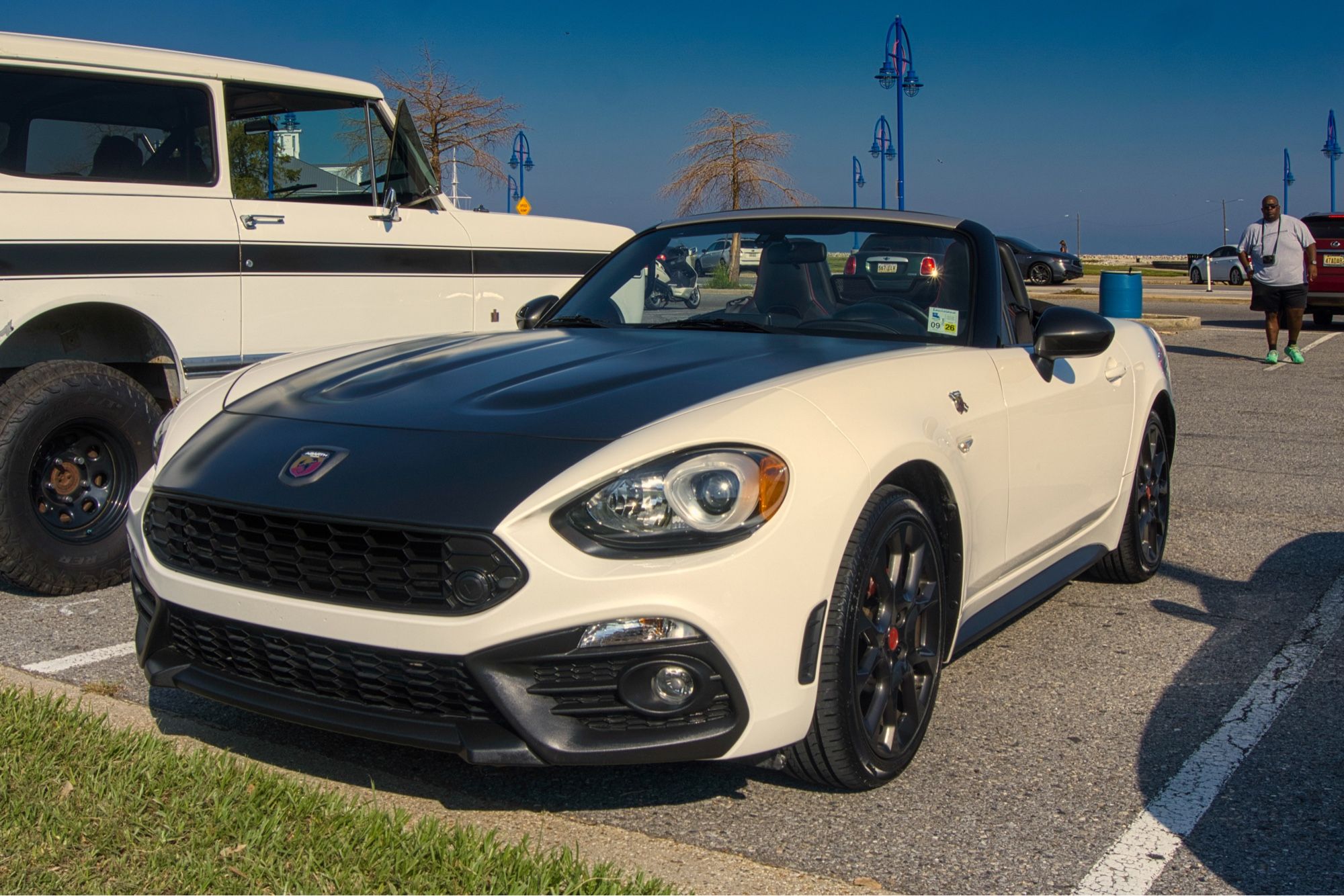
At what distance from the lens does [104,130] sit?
17.7 feet

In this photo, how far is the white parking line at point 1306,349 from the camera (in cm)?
1427

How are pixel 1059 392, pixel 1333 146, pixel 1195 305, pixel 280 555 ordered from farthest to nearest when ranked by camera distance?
pixel 1333 146
pixel 1195 305
pixel 1059 392
pixel 280 555

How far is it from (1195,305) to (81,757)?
27.1 m

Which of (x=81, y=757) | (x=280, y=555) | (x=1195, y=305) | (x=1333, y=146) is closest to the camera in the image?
(x=280, y=555)

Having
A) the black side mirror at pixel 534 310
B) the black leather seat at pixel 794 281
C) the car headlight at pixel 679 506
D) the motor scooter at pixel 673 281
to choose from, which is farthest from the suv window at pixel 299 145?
the car headlight at pixel 679 506

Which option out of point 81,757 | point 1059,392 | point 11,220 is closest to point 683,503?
point 81,757

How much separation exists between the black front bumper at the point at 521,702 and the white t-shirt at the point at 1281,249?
41.3 ft

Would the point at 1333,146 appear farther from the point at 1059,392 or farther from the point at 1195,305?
the point at 1059,392

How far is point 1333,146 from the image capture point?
48.1 meters

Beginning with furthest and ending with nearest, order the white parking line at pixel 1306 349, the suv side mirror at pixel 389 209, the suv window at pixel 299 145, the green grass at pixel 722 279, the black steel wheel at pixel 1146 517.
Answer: the white parking line at pixel 1306 349
the suv side mirror at pixel 389 209
the suv window at pixel 299 145
the black steel wheel at pixel 1146 517
the green grass at pixel 722 279

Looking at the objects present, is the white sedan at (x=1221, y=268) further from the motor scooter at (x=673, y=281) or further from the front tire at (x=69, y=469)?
the front tire at (x=69, y=469)

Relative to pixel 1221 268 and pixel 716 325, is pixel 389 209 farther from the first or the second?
pixel 1221 268

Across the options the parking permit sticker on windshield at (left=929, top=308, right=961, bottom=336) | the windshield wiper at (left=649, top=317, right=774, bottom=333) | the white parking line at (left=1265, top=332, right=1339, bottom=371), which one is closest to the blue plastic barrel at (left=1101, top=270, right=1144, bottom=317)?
the white parking line at (left=1265, top=332, right=1339, bottom=371)

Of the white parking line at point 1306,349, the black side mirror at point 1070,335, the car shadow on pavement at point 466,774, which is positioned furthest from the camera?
the white parking line at point 1306,349
